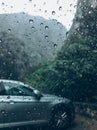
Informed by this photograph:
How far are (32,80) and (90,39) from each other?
2.91 metres

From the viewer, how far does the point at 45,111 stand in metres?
9.39

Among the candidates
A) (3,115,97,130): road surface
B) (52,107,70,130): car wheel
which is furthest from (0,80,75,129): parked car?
(3,115,97,130): road surface

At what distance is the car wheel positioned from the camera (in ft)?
31.7

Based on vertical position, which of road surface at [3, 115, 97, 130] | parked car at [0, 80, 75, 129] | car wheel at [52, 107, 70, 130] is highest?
parked car at [0, 80, 75, 129]

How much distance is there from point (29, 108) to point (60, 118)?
1152 millimetres

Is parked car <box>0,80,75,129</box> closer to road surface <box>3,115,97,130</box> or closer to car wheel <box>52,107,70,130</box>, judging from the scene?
car wheel <box>52,107,70,130</box>

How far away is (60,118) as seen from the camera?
9.81 meters

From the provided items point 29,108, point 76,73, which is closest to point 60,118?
point 29,108

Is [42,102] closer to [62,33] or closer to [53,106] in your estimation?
[53,106]

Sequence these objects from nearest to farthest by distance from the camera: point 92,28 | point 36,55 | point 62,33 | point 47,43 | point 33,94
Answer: point 33,94 < point 92,28 < point 36,55 < point 47,43 < point 62,33

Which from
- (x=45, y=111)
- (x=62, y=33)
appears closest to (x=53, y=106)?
(x=45, y=111)

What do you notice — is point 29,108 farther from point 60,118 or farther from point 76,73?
point 76,73

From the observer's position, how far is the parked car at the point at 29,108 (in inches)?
336

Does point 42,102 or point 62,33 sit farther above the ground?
point 42,102
